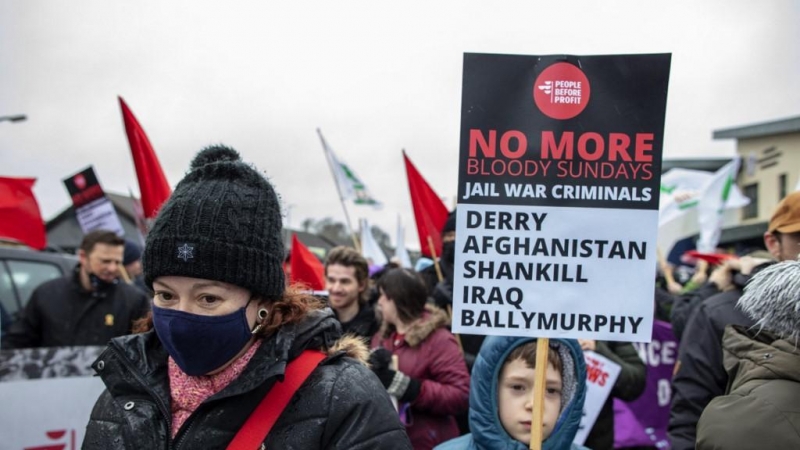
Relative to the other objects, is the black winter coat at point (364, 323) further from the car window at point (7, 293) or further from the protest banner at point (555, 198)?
the car window at point (7, 293)

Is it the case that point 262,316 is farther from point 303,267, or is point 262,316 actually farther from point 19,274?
point 19,274

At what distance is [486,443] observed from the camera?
2996 mm

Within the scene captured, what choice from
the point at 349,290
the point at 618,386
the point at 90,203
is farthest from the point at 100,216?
the point at 618,386

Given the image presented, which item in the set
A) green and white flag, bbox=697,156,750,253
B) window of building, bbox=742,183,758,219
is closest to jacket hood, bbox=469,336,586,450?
green and white flag, bbox=697,156,750,253

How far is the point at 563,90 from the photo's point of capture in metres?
2.60

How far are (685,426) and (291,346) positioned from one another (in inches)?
84.2

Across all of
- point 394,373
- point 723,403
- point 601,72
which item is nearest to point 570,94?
point 601,72

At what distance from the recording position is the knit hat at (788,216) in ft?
10.2

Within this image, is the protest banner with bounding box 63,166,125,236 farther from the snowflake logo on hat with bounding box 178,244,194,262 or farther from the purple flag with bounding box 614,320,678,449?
the snowflake logo on hat with bounding box 178,244,194,262

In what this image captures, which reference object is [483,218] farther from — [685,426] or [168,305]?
[685,426]

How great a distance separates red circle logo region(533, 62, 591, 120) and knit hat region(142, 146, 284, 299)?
109 cm

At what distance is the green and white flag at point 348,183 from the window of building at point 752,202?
2584 cm

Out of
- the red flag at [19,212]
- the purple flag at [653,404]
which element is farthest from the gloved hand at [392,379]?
the red flag at [19,212]

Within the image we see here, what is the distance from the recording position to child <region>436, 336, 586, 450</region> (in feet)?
9.80
